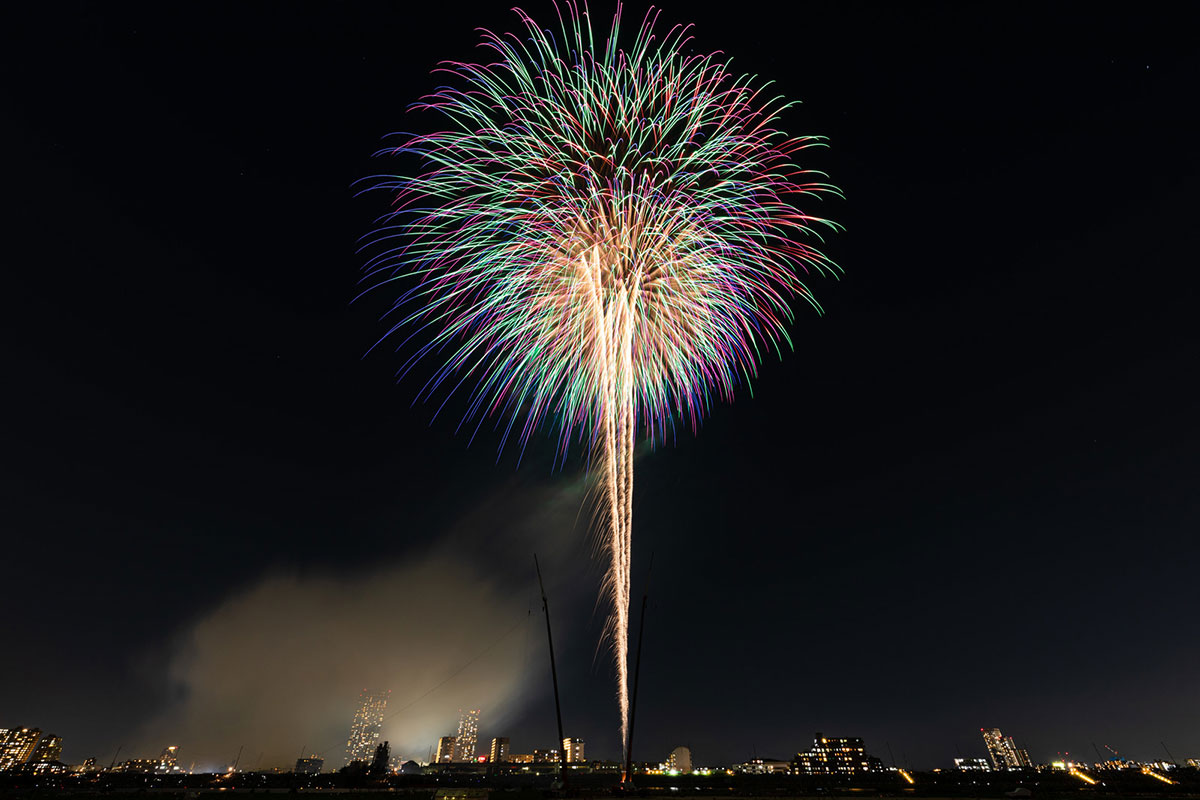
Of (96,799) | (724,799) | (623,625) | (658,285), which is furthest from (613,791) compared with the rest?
(658,285)

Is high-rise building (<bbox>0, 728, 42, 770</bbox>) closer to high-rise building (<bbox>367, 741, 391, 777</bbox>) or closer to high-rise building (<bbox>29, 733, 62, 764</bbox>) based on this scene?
high-rise building (<bbox>29, 733, 62, 764</bbox>)

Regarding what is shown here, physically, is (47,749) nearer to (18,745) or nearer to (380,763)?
(18,745)

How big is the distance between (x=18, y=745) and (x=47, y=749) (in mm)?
12795

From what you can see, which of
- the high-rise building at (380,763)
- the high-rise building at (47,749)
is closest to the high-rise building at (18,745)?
the high-rise building at (47,749)

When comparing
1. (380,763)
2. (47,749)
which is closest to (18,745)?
(47,749)

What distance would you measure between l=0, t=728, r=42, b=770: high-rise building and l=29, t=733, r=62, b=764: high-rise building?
1.31 metres

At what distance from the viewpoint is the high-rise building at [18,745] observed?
16876cm

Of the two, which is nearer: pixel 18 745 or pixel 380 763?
pixel 380 763

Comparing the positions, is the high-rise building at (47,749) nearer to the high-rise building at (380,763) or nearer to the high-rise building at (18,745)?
the high-rise building at (18,745)

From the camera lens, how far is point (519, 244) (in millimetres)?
31000

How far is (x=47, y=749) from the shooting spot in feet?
625

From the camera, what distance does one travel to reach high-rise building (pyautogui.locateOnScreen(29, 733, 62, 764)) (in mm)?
180625

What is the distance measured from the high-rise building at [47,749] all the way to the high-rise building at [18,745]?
131 cm

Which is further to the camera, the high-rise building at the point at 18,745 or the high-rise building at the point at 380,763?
the high-rise building at the point at 18,745
